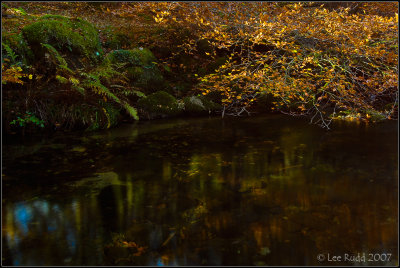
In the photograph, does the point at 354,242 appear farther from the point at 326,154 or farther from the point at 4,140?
the point at 4,140

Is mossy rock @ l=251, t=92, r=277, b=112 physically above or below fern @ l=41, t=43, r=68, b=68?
below

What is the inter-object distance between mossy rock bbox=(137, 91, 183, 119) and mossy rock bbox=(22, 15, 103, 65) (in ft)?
5.63

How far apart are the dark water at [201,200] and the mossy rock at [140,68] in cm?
277

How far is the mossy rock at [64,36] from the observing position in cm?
772

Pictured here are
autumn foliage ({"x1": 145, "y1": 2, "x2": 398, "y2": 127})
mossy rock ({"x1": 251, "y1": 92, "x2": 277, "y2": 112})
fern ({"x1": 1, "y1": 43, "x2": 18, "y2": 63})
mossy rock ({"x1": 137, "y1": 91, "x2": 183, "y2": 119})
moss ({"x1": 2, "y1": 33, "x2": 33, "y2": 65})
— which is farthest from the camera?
mossy rock ({"x1": 251, "y1": 92, "x2": 277, "y2": 112})

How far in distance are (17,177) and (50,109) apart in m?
2.93

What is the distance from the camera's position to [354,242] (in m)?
3.09

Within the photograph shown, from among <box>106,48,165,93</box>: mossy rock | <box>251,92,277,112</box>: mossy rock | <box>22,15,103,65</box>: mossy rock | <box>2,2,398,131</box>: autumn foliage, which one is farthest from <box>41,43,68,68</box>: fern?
<box>251,92,277,112</box>: mossy rock

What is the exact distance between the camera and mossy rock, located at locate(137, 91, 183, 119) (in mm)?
8797

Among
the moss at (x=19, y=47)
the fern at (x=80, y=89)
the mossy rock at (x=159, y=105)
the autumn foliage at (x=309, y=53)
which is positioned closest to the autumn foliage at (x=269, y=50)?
the autumn foliage at (x=309, y=53)

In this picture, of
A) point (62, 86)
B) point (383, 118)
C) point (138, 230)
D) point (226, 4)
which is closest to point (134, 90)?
point (62, 86)

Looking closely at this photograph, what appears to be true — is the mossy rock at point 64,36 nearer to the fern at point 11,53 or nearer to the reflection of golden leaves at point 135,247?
the fern at point 11,53

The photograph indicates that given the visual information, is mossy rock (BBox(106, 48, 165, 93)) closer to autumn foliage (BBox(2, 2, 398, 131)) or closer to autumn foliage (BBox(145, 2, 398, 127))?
autumn foliage (BBox(2, 2, 398, 131))

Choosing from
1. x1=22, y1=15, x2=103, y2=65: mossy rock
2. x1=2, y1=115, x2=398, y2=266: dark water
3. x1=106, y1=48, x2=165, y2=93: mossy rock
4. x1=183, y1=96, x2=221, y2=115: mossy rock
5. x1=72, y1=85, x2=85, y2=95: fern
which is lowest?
x1=2, y1=115, x2=398, y2=266: dark water
